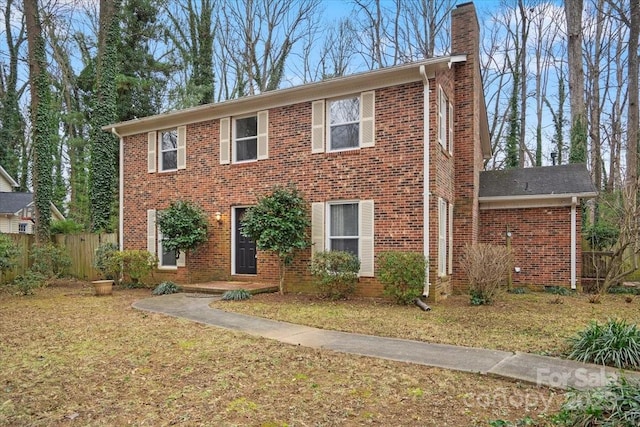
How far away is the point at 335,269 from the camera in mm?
9664

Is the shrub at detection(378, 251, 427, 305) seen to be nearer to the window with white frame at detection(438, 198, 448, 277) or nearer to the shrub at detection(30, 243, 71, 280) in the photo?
the window with white frame at detection(438, 198, 448, 277)

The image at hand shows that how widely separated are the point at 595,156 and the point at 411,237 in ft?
53.0

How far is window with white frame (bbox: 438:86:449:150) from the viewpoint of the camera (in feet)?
33.6

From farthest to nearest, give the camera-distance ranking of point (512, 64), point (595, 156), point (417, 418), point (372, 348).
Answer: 1. point (512, 64)
2. point (595, 156)
3. point (372, 348)
4. point (417, 418)

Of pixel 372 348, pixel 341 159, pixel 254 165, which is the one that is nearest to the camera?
pixel 372 348

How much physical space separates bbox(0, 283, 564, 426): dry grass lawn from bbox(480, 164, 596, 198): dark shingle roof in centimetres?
535

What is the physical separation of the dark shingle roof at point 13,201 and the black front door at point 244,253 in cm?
1574

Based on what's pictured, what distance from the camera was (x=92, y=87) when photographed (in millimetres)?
21359

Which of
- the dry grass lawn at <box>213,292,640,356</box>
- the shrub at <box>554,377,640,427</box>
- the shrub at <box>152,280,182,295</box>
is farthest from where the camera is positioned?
the shrub at <box>152,280,182,295</box>

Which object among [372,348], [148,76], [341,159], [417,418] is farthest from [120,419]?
[148,76]

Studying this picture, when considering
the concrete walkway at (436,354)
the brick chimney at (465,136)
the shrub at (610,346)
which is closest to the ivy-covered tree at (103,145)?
the concrete walkway at (436,354)

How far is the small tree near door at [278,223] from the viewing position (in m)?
10.1

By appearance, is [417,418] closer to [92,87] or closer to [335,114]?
[335,114]

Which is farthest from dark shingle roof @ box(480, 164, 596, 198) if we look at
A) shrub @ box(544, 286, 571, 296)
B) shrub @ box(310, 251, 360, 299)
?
shrub @ box(310, 251, 360, 299)
